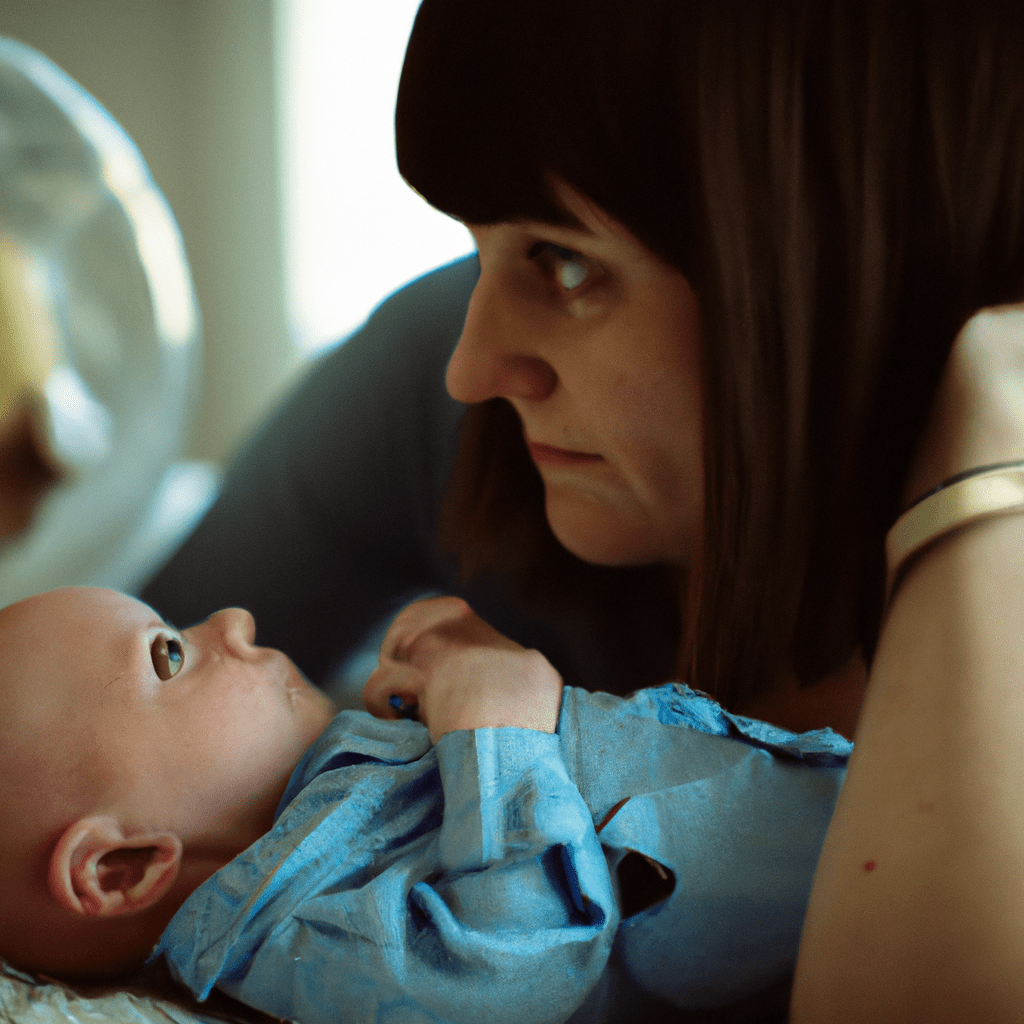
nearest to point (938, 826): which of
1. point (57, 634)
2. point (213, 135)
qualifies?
point (57, 634)

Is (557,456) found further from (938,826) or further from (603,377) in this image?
(938,826)

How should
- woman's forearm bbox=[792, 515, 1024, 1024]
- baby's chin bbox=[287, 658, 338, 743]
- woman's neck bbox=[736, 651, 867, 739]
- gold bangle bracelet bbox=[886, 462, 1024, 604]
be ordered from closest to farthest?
woman's forearm bbox=[792, 515, 1024, 1024], gold bangle bracelet bbox=[886, 462, 1024, 604], baby's chin bbox=[287, 658, 338, 743], woman's neck bbox=[736, 651, 867, 739]

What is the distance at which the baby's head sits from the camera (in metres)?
0.60

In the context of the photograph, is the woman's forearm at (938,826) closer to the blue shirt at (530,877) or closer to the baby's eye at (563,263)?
the blue shirt at (530,877)

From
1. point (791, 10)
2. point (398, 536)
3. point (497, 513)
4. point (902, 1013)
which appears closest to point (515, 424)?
point (497, 513)

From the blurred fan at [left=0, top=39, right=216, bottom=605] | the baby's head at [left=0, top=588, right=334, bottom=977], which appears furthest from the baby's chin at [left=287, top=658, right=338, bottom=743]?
the blurred fan at [left=0, top=39, right=216, bottom=605]

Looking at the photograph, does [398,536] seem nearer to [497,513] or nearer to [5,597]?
[497,513]

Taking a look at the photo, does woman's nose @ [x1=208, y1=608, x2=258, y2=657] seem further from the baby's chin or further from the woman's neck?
the woman's neck

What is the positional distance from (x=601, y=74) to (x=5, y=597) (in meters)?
1.26

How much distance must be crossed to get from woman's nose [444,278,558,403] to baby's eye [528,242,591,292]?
0.15 feet

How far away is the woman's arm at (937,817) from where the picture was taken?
1.31 feet

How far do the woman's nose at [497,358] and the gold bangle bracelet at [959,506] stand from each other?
309 mm

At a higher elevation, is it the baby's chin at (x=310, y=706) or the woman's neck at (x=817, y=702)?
the baby's chin at (x=310, y=706)

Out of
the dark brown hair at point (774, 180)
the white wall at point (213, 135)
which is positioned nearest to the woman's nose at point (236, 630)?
the dark brown hair at point (774, 180)
